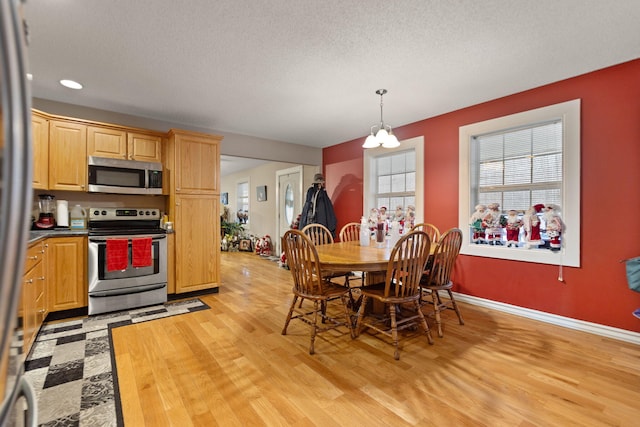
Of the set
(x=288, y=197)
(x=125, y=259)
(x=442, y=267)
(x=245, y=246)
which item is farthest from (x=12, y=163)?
(x=245, y=246)

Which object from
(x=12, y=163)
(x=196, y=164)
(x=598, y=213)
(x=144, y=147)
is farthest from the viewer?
(x=196, y=164)

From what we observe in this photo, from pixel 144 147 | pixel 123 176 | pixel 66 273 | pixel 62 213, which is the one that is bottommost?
pixel 66 273

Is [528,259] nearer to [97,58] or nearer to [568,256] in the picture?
[568,256]

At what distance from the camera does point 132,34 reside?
2.03 metres

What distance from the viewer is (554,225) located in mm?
2770

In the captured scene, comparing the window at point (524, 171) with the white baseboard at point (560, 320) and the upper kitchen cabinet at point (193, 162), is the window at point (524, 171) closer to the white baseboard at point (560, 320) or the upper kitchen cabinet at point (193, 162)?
the white baseboard at point (560, 320)

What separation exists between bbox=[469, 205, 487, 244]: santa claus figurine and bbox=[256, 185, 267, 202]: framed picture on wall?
5029mm

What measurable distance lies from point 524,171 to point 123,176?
4353 mm

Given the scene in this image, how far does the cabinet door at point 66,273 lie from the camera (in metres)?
2.77

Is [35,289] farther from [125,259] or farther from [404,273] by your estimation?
[404,273]

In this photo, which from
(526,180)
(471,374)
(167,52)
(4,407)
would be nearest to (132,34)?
(167,52)

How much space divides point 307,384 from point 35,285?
216cm

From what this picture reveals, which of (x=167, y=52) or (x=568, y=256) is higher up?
(x=167, y=52)

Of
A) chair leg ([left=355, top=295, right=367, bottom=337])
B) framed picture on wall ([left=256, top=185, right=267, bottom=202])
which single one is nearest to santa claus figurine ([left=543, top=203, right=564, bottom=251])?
chair leg ([left=355, top=295, right=367, bottom=337])
